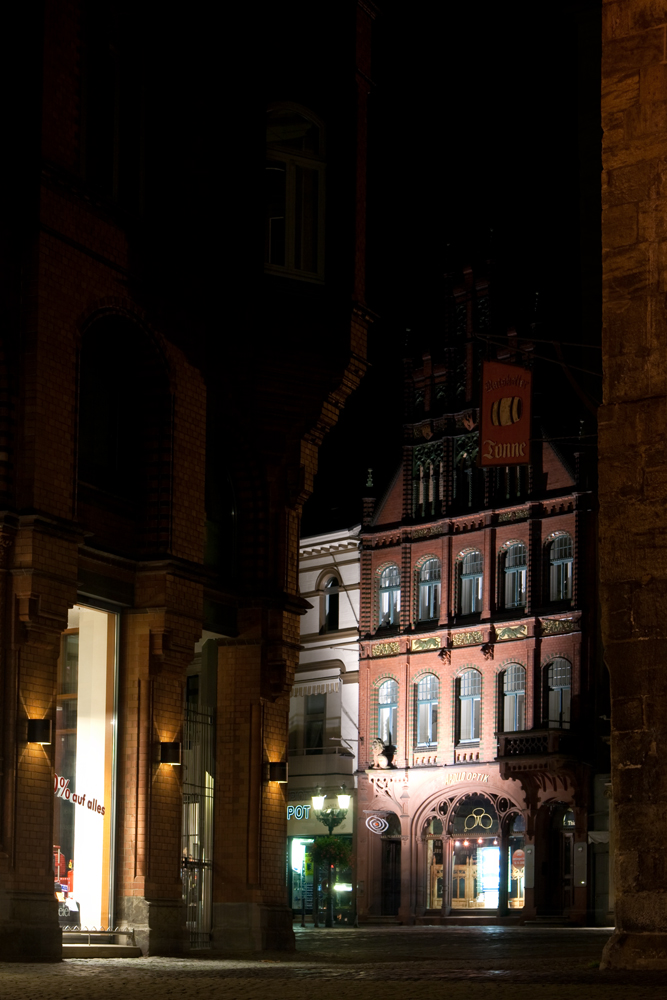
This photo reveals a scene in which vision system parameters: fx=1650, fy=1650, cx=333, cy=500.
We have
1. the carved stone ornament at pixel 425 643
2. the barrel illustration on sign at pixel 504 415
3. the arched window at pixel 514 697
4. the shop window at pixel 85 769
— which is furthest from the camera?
the carved stone ornament at pixel 425 643

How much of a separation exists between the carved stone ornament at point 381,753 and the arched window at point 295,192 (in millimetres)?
32901

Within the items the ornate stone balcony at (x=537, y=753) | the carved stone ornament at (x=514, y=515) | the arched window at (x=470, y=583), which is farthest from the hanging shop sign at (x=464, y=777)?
the carved stone ornament at (x=514, y=515)

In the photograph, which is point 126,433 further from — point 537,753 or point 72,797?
point 537,753

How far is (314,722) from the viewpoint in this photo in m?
60.7

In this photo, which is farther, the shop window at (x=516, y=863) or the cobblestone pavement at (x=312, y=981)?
the shop window at (x=516, y=863)

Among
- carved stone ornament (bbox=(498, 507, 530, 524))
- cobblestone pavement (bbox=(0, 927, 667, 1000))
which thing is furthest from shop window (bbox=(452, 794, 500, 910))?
cobblestone pavement (bbox=(0, 927, 667, 1000))

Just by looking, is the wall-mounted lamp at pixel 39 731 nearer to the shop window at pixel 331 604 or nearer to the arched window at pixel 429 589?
the arched window at pixel 429 589

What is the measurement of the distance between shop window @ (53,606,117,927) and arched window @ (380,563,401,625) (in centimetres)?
3648

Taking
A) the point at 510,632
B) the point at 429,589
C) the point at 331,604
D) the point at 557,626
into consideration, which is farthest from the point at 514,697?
the point at 331,604

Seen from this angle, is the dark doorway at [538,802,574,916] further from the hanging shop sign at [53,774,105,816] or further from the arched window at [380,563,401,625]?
the hanging shop sign at [53,774,105,816]

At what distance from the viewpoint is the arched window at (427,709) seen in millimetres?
57250

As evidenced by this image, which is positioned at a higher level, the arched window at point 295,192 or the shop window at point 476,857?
the arched window at point 295,192

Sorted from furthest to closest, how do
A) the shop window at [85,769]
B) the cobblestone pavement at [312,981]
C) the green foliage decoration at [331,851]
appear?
the green foliage decoration at [331,851]
the shop window at [85,769]
the cobblestone pavement at [312,981]

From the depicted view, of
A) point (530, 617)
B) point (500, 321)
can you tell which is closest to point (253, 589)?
point (530, 617)
